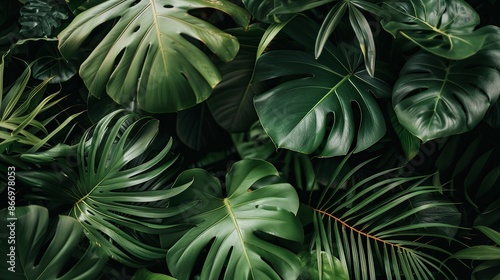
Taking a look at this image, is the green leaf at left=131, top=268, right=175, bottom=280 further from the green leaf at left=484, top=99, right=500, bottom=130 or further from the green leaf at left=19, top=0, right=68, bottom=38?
the green leaf at left=484, top=99, right=500, bottom=130

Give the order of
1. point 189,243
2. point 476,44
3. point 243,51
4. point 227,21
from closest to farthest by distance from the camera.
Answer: point 476,44
point 189,243
point 243,51
point 227,21

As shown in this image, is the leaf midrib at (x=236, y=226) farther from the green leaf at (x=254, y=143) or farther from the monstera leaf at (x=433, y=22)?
the monstera leaf at (x=433, y=22)

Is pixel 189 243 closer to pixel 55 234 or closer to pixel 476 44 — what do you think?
pixel 55 234

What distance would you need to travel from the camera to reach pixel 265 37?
52.9 inches

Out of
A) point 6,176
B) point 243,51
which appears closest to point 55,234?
point 6,176

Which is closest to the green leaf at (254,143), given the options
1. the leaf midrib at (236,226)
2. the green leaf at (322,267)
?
the leaf midrib at (236,226)

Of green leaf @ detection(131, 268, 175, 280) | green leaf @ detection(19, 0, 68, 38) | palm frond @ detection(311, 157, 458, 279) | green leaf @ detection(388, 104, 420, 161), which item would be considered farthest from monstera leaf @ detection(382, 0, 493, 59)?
green leaf @ detection(19, 0, 68, 38)

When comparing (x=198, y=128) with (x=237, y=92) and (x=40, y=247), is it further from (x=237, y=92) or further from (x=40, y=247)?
(x=40, y=247)

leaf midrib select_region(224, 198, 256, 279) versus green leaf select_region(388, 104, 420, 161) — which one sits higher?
green leaf select_region(388, 104, 420, 161)

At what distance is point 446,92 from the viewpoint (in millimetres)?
1284

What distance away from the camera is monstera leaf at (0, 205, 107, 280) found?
4.00 feet

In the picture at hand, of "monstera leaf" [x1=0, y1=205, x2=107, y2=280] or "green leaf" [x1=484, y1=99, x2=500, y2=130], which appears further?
"green leaf" [x1=484, y1=99, x2=500, y2=130]

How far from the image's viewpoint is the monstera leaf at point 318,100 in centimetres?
127

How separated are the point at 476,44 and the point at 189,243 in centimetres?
79
